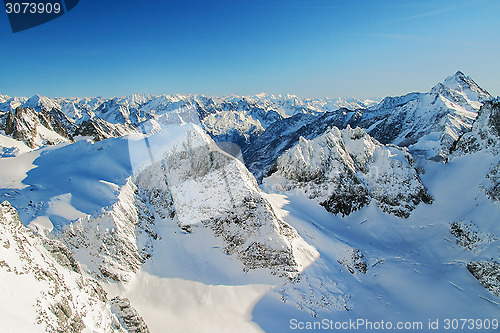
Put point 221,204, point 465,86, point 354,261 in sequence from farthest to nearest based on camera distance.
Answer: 1. point 465,86
2. point 354,261
3. point 221,204

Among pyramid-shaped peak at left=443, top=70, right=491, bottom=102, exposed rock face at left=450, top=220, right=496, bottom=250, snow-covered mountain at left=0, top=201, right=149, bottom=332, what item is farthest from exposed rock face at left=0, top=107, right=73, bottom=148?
pyramid-shaped peak at left=443, top=70, right=491, bottom=102

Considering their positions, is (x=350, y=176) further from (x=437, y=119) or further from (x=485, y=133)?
(x=437, y=119)

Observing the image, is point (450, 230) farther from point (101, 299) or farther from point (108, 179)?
point (108, 179)


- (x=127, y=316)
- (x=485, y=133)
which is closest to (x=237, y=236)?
(x=127, y=316)

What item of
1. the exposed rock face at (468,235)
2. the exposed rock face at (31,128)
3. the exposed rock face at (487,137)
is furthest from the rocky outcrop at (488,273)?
the exposed rock face at (31,128)

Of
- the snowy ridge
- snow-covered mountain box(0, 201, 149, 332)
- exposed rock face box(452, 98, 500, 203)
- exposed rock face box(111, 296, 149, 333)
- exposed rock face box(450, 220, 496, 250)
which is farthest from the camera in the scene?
the snowy ridge

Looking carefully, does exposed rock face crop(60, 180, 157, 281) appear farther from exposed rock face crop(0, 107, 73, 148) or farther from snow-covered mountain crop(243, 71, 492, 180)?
snow-covered mountain crop(243, 71, 492, 180)
